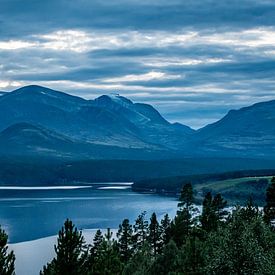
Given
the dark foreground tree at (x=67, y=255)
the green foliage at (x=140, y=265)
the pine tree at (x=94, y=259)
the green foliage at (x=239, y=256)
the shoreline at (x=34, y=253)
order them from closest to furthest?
1. the green foliage at (x=239, y=256)
2. the dark foreground tree at (x=67, y=255)
3. the pine tree at (x=94, y=259)
4. the green foliage at (x=140, y=265)
5. the shoreline at (x=34, y=253)

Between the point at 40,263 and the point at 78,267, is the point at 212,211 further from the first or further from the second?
the point at 40,263

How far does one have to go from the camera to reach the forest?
3756cm

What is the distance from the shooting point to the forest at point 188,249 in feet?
123

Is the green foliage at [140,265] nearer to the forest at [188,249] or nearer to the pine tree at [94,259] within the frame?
the forest at [188,249]

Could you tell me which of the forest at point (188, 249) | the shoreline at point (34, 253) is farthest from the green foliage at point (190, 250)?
the shoreline at point (34, 253)

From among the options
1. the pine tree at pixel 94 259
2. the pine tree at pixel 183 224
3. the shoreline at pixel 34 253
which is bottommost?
the shoreline at pixel 34 253

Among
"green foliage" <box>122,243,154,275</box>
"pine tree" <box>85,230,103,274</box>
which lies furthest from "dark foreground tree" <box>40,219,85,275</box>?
"green foliage" <box>122,243,154,275</box>

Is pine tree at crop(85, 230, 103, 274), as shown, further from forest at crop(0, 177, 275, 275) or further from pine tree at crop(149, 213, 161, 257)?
pine tree at crop(149, 213, 161, 257)

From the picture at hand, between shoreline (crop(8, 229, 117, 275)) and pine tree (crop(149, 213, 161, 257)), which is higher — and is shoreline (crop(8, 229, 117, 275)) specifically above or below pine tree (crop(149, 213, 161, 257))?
below

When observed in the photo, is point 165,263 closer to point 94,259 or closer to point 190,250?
point 190,250

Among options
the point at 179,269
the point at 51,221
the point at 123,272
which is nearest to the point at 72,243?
the point at 123,272

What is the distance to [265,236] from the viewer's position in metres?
45.4

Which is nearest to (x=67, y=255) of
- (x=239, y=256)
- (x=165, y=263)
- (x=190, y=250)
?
(x=165, y=263)

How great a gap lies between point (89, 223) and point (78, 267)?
131m
